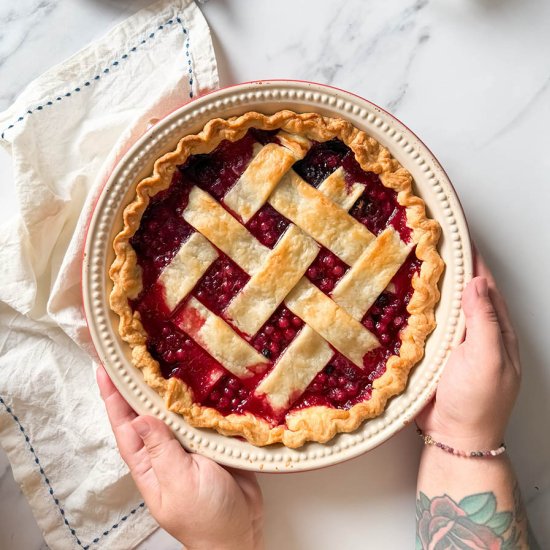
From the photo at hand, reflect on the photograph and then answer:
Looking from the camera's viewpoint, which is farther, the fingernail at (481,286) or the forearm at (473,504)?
the forearm at (473,504)

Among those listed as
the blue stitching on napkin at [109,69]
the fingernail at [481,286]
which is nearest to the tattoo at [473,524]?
the fingernail at [481,286]

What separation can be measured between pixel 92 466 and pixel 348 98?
1.20 metres

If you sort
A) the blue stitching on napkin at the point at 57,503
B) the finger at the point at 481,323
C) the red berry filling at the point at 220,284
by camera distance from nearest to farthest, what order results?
the finger at the point at 481,323, the red berry filling at the point at 220,284, the blue stitching on napkin at the point at 57,503

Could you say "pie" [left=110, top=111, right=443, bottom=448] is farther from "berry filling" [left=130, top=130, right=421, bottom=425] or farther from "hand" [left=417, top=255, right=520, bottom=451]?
"hand" [left=417, top=255, right=520, bottom=451]

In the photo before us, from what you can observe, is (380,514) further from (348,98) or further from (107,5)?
(107,5)

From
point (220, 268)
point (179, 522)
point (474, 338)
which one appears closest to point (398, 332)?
point (474, 338)

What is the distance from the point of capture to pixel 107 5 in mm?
1771

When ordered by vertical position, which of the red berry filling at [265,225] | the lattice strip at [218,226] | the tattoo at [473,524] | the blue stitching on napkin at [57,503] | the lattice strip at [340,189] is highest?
the lattice strip at [340,189]

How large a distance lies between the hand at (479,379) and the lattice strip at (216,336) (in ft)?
1.60

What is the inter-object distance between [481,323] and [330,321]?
36cm

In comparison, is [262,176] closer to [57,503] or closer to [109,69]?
[109,69]

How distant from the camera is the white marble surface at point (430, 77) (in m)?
1.78

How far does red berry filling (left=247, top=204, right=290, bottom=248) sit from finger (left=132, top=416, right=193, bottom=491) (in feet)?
1.70

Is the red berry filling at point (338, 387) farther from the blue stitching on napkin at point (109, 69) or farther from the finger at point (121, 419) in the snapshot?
the blue stitching on napkin at point (109, 69)
